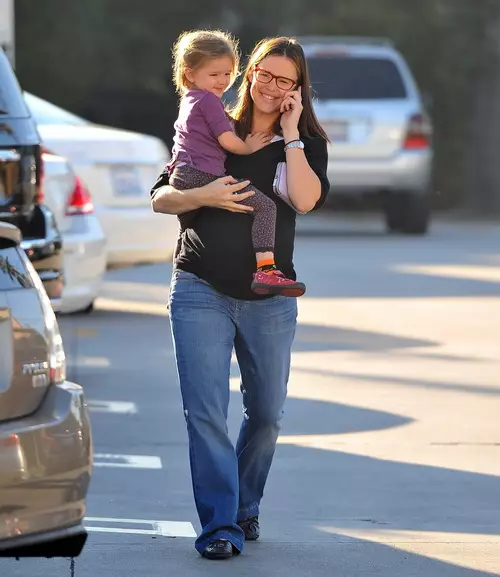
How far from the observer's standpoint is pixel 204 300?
18.4 ft

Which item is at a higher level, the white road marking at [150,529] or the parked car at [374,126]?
the white road marking at [150,529]

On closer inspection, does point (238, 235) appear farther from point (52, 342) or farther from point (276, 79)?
point (52, 342)

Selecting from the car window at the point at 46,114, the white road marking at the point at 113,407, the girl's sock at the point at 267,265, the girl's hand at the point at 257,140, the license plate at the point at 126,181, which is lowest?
the white road marking at the point at 113,407

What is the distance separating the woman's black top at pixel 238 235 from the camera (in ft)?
18.4

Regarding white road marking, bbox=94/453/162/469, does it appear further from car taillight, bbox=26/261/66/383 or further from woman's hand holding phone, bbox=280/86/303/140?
car taillight, bbox=26/261/66/383

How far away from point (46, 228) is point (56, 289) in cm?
31

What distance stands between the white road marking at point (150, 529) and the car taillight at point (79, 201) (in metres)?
4.57

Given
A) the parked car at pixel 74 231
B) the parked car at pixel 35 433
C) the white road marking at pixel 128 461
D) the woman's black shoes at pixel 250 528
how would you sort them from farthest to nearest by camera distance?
the parked car at pixel 74 231, the white road marking at pixel 128 461, the woman's black shoes at pixel 250 528, the parked car at pixel 35 433

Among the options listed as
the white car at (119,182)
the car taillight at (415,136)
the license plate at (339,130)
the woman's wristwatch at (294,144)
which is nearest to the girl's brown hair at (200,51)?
the woman's wristwatch at (294,144)

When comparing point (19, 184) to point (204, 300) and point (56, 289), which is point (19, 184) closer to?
point (56, 289)

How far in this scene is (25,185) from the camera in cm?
783

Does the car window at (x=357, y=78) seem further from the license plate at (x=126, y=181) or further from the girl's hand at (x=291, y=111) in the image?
the girl's hand at (x=291, y=111)

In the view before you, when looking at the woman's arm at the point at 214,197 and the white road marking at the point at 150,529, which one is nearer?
the woman's arm at the point at 214,197

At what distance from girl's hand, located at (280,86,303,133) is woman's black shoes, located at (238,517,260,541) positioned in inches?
52.6
